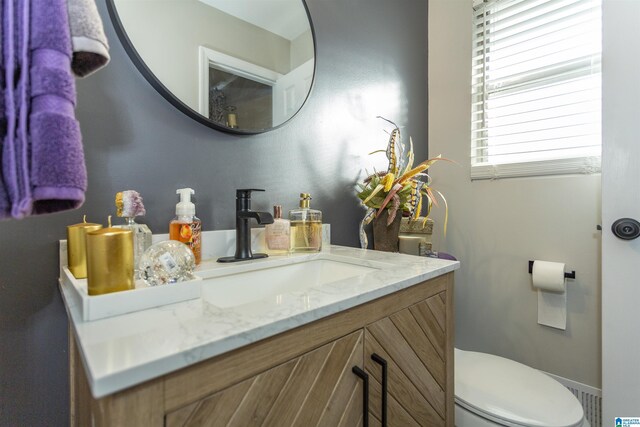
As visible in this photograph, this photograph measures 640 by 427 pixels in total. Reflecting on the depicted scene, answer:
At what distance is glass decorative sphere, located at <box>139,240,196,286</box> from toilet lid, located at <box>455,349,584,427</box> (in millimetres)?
876

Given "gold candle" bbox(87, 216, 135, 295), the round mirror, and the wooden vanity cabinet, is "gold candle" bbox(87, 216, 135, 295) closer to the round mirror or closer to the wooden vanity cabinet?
the wooden vanity cabinet

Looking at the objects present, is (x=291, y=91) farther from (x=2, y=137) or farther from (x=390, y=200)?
(x=2, y=137)

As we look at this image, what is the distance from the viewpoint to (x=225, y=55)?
90cm

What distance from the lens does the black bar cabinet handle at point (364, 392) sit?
532 millimetres

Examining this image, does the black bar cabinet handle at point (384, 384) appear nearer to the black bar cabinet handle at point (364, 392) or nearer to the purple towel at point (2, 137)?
the black bar cabinet handle at point (364, 392)

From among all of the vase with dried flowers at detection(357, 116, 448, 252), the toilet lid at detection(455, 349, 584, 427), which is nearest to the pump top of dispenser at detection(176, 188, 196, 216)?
the vase with dried flowers at detection(357, 116, 448, 252)

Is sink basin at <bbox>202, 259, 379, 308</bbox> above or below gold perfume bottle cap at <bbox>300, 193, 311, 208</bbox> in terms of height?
below

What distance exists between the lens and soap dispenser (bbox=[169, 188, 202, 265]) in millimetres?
708

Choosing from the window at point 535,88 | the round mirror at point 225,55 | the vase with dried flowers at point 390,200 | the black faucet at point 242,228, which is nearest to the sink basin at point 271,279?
the black faucet at point 242,228

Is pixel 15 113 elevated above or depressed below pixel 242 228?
A: above

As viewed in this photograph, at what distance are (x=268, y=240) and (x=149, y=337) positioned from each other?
0.56 m

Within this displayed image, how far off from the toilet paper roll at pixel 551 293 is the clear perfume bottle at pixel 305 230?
3.06ft

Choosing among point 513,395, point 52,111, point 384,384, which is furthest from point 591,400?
point 52,111

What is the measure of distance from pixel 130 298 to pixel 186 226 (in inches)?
10.9
